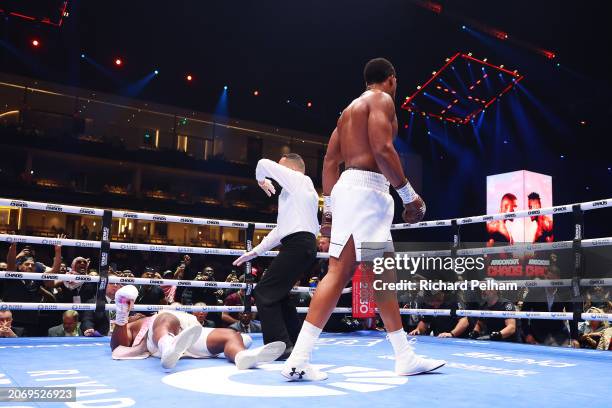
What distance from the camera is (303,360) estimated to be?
2162 mm

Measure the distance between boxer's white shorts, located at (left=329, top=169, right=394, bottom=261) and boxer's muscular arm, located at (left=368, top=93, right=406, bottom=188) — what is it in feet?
0.29

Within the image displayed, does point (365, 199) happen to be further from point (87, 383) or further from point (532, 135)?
point (532, 135)

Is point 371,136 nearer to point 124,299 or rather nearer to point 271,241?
point 271,241

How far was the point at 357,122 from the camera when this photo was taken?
2373mm

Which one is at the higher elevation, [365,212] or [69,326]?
[365,212]

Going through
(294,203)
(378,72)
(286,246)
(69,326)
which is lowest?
(69,326)

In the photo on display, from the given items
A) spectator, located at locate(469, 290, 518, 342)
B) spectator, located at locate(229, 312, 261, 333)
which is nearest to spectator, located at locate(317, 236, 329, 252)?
spectator, located at locate(229, 312, 261, 333)

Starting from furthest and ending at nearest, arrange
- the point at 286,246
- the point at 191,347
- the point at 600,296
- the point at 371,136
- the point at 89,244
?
the point at 600,296
the point at 89,244
the point at 286,246
the point at 191,347
the point at 371,136

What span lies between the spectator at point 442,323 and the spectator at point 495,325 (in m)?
0.11

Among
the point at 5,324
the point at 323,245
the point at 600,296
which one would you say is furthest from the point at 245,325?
the point at 600,296

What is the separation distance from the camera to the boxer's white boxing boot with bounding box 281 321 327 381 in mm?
2156

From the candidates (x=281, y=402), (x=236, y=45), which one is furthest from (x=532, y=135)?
(x=281, y=402)

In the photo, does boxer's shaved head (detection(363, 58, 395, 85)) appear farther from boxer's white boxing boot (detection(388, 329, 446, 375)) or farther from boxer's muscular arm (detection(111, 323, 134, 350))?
boxer's muscular arm (detection(111, 323, 134, 350))

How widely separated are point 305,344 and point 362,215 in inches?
23.2
